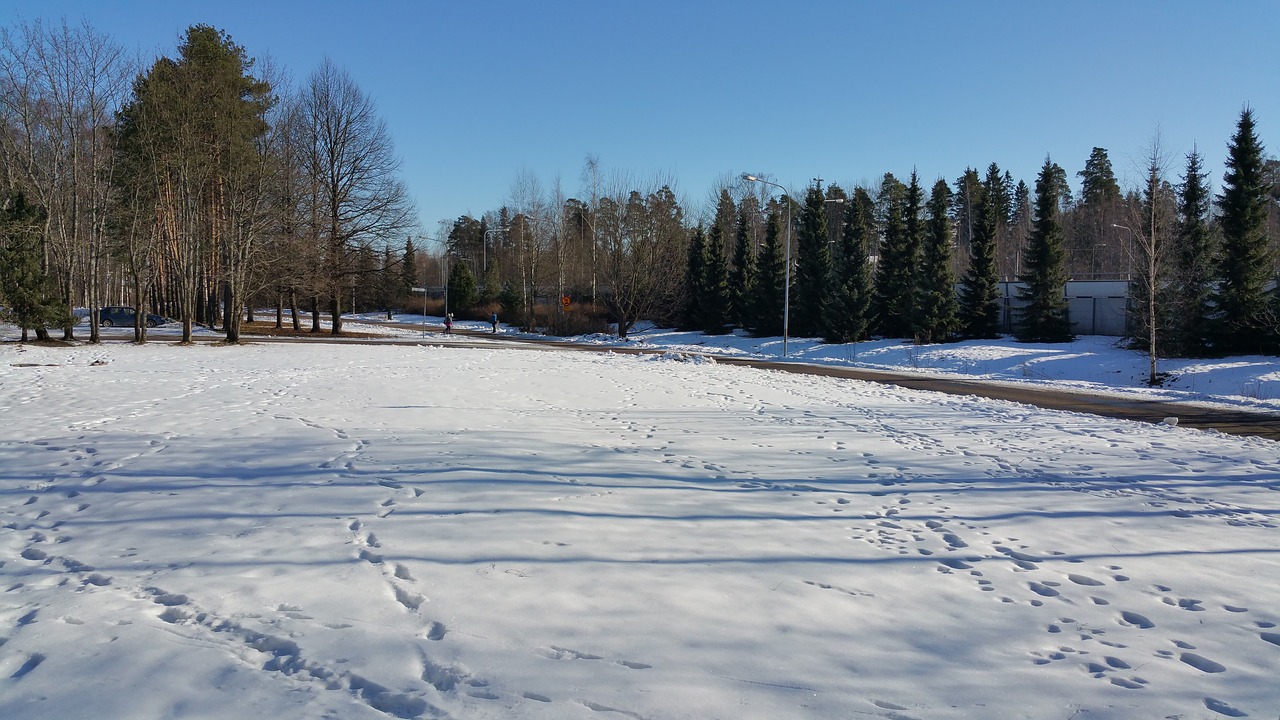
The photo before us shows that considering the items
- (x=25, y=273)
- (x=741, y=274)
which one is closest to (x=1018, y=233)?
(x=741, y=274)

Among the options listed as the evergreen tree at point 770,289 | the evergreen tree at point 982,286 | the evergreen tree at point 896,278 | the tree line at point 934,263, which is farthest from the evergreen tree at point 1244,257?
the evergreen tree at point 770,289

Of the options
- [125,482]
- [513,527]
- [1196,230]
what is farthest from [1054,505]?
[1196,230]

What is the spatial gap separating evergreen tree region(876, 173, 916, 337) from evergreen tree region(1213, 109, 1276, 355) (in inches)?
543

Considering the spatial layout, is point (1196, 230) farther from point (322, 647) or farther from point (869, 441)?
point (322, 647)

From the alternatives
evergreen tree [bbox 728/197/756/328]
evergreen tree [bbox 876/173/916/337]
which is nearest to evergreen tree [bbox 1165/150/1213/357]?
evergreen tree [bbox 876/173/916/337]

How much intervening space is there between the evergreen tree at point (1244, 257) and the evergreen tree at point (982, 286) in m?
10.4

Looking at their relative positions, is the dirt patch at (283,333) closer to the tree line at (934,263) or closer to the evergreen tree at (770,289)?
the tree line at (934,263)

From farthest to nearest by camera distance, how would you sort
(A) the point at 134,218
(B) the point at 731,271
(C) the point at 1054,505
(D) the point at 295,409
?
(B) the point at 731,271 → (A) the point at 134,218 → (D) the point at 295,409 → (C) the point at 1054,505

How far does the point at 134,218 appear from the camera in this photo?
28.9m

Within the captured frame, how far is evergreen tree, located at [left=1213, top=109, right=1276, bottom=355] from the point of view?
2819 centimetres

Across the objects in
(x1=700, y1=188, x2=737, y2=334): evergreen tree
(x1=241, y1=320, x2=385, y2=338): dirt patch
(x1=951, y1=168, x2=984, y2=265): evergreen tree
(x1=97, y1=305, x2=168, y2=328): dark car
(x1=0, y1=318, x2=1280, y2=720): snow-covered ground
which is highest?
(x1=951, y1=168, x2=984, y2=265): evergreen tree

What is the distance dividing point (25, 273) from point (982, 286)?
141ft

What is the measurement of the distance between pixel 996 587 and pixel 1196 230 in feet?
112

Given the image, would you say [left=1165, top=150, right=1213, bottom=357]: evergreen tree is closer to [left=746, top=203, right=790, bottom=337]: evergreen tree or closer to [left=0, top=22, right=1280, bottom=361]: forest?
[left=0, top=22, right=1280, bottom=361]: forest
